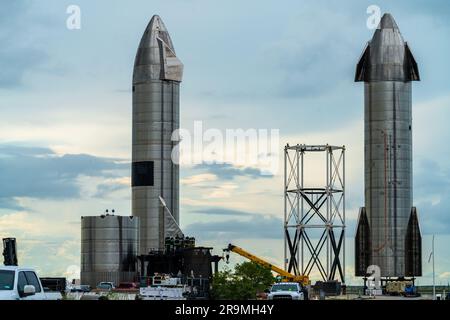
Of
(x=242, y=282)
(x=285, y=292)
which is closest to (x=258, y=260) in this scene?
(x=242, y=282)

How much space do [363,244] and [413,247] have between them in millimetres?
8035

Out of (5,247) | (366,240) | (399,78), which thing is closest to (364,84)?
(399,78)

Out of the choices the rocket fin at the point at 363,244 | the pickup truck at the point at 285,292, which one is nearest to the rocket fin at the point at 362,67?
the rocket fin at the point at 363,244

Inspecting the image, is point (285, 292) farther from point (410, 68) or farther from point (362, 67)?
point (410, 68)

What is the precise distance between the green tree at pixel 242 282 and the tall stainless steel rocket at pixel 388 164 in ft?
54.1

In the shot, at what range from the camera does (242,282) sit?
185 metres

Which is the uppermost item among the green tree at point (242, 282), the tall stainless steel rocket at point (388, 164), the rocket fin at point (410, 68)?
the rocket fin at point (410, 68)

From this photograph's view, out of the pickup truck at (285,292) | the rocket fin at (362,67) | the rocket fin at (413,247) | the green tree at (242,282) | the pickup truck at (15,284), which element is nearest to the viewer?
the pickup truck at (15,284)

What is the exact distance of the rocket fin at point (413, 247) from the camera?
647 feet

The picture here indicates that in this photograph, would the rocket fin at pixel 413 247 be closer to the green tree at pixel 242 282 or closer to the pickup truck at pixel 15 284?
the green tree at pixel 242 282

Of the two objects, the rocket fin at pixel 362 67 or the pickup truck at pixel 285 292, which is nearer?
the pickup truck at pixel 285 292
